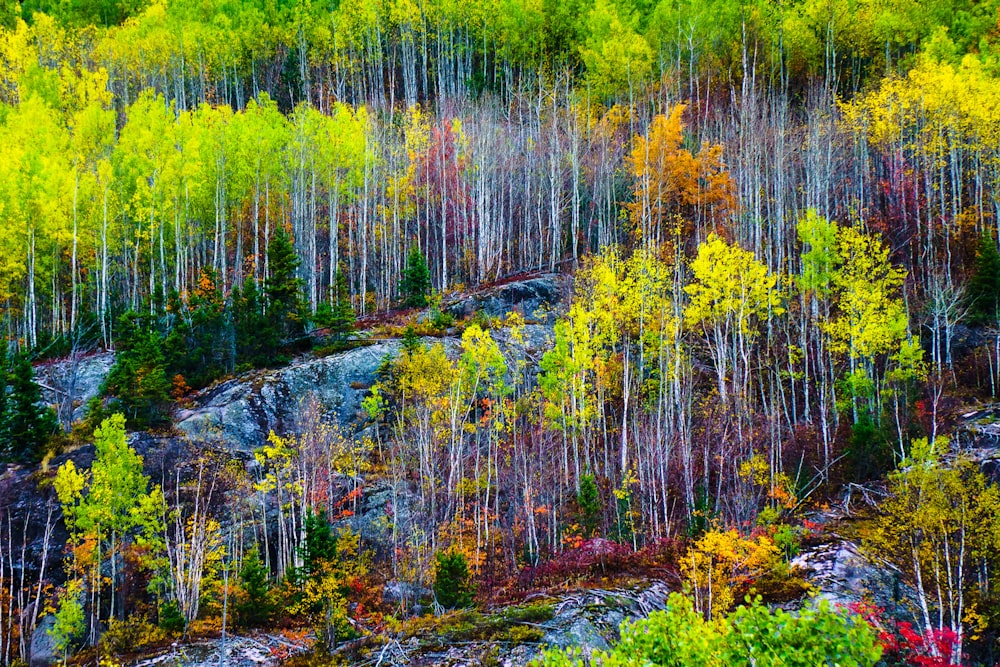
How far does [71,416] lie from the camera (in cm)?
2875

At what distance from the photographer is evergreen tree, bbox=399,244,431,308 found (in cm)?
3478

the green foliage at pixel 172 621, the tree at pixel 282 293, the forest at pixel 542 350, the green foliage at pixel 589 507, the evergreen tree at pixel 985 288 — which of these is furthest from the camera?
the tree at pixel 282 293

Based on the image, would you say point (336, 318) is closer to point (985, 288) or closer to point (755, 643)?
point (755, 643)

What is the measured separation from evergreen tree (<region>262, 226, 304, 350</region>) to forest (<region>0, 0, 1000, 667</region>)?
17cm

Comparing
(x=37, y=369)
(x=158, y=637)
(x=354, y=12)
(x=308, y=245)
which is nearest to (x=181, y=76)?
(x=354, y=12)

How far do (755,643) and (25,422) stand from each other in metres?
27.5

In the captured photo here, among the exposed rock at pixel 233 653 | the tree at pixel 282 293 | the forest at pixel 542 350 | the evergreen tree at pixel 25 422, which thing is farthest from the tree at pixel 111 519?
the tree at pixel 282 293

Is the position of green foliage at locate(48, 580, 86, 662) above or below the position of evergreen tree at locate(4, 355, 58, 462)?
A: below

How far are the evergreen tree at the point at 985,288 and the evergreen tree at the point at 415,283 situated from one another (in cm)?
2346

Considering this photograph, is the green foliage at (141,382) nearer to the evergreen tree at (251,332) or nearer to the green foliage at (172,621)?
the evergreen tree at (251,332)

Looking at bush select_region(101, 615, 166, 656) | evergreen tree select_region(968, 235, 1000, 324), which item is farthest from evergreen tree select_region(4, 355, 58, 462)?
evergreen tree select_region(968, 235, 1000, 324)

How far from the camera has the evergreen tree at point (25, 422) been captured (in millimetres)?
26000

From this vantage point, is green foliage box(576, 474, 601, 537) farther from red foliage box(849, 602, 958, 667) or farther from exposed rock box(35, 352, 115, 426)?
exposed rock box(35, 352, 115, 426)

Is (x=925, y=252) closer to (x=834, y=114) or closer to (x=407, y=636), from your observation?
(x=834, y=114)
